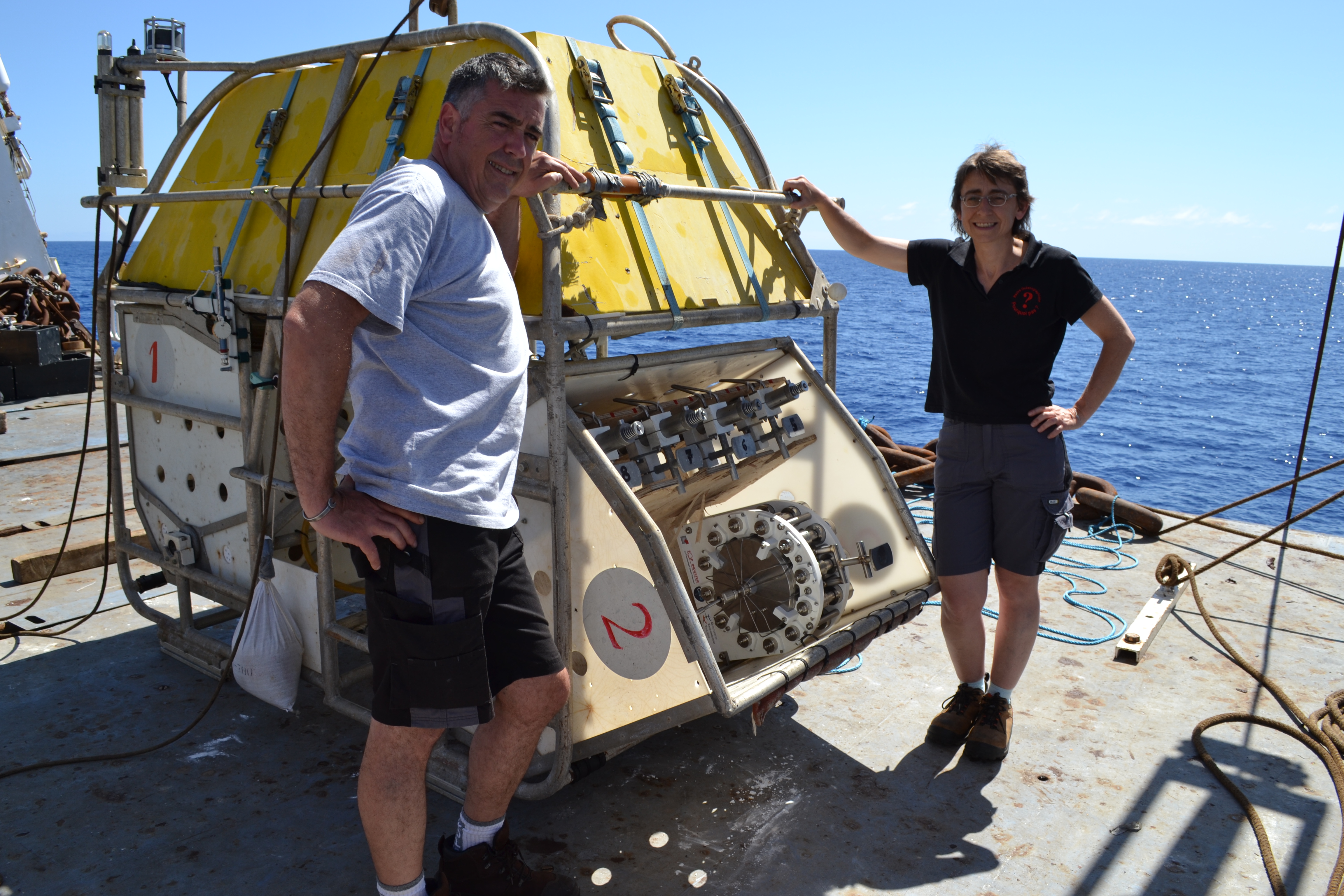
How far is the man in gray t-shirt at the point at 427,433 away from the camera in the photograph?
6.64 feet

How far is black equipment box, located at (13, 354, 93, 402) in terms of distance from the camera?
428 inches

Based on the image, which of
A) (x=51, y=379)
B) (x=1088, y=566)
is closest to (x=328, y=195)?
(x=1088, y=566)

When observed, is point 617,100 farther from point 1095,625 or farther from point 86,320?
point 86,320

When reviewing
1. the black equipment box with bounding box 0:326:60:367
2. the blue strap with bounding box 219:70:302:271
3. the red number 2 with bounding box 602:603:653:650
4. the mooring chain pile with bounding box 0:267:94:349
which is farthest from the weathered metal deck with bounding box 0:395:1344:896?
the mooring chain pile with bounding box 0:267:94:349

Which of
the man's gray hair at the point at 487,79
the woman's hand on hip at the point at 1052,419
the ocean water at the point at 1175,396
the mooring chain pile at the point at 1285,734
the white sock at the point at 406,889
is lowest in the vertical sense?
the ocean water at the point at 1175,396

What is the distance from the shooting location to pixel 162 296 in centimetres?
382

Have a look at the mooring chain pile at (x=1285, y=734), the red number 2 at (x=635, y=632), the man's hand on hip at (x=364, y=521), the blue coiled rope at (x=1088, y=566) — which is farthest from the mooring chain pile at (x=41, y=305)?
the mooring chain pile at (x=1285, y=734)

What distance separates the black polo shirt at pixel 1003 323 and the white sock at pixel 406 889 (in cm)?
224

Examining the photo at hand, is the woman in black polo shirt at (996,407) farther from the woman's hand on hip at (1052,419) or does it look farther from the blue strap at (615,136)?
the blue strap at (615,136)

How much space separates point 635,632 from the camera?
2973mm

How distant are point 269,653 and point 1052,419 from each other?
2931 mm

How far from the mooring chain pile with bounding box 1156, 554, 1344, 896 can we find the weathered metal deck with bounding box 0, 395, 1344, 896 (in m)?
0.04

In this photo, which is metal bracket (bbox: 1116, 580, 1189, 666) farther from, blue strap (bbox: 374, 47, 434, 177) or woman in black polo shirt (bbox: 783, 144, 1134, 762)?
blue strap (bbox: 374, 47, 434, 177)

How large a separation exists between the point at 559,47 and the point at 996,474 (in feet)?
7.06
